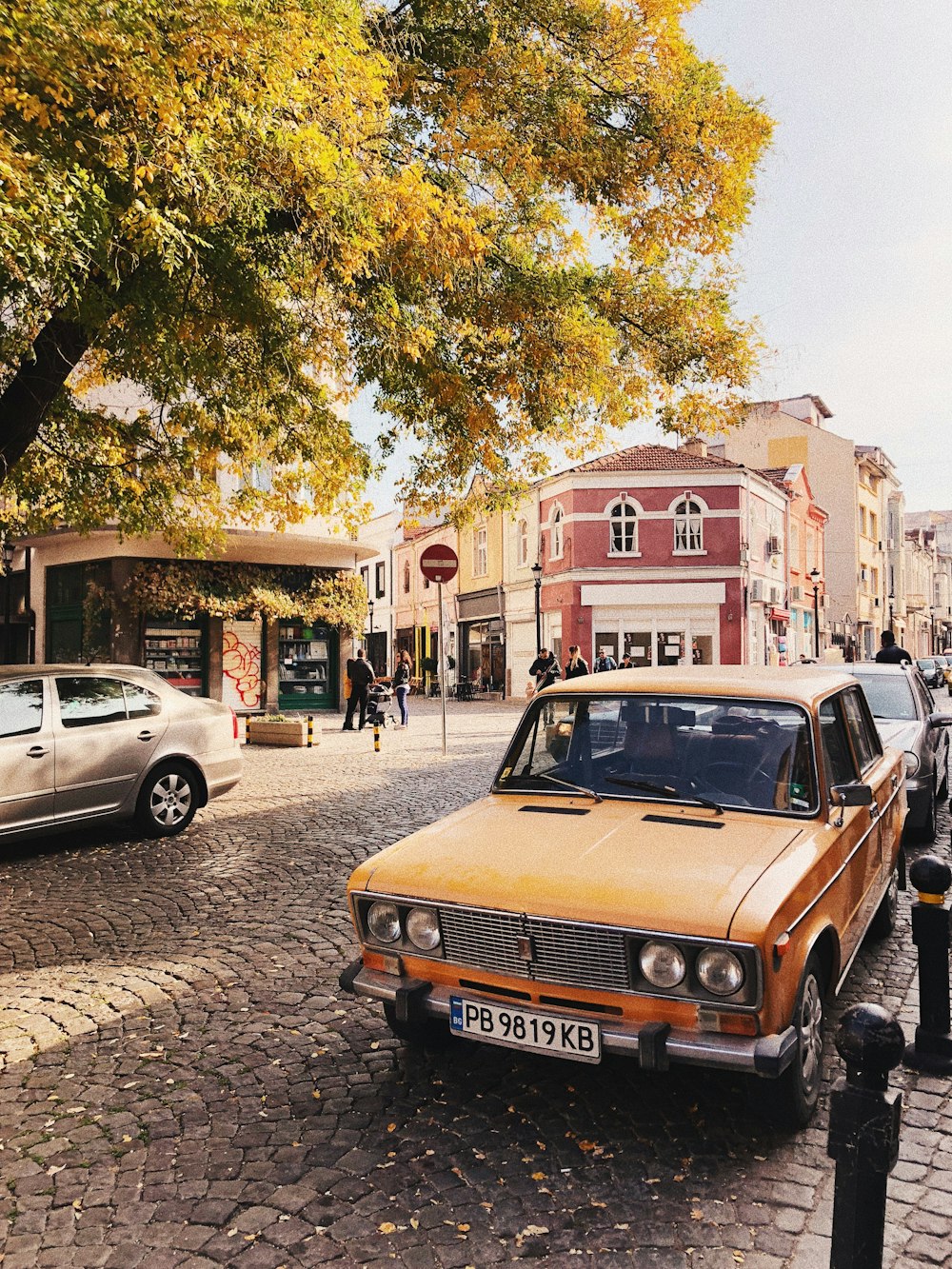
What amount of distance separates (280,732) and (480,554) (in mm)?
27833

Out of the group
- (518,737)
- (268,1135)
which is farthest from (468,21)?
(268,1135)

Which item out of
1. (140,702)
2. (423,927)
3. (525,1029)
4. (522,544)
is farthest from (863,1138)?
(522,544)

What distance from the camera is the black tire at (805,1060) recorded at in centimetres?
329

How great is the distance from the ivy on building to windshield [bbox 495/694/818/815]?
64.1 ft

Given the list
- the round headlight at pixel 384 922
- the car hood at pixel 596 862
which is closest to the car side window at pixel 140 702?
the car hood at pixel 596 862

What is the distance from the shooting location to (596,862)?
350cm

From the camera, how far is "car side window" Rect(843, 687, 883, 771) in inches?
198

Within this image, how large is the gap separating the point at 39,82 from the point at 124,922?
15.9 ft

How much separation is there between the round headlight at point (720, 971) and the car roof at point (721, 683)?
5.07ft

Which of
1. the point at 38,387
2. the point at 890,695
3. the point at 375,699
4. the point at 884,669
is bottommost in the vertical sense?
the point at 375,699

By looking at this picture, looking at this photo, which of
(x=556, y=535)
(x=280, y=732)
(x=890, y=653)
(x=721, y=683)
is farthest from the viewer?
(x=556, y=535)

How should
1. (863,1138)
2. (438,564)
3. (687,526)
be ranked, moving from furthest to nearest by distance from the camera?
(687,526), (438,564), (863,1138)

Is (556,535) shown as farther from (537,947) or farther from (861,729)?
(537,947)

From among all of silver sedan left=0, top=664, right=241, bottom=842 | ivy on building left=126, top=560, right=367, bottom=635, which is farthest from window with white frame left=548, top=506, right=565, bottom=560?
silver sedan left=0, top=664, right=241, bottom=842
